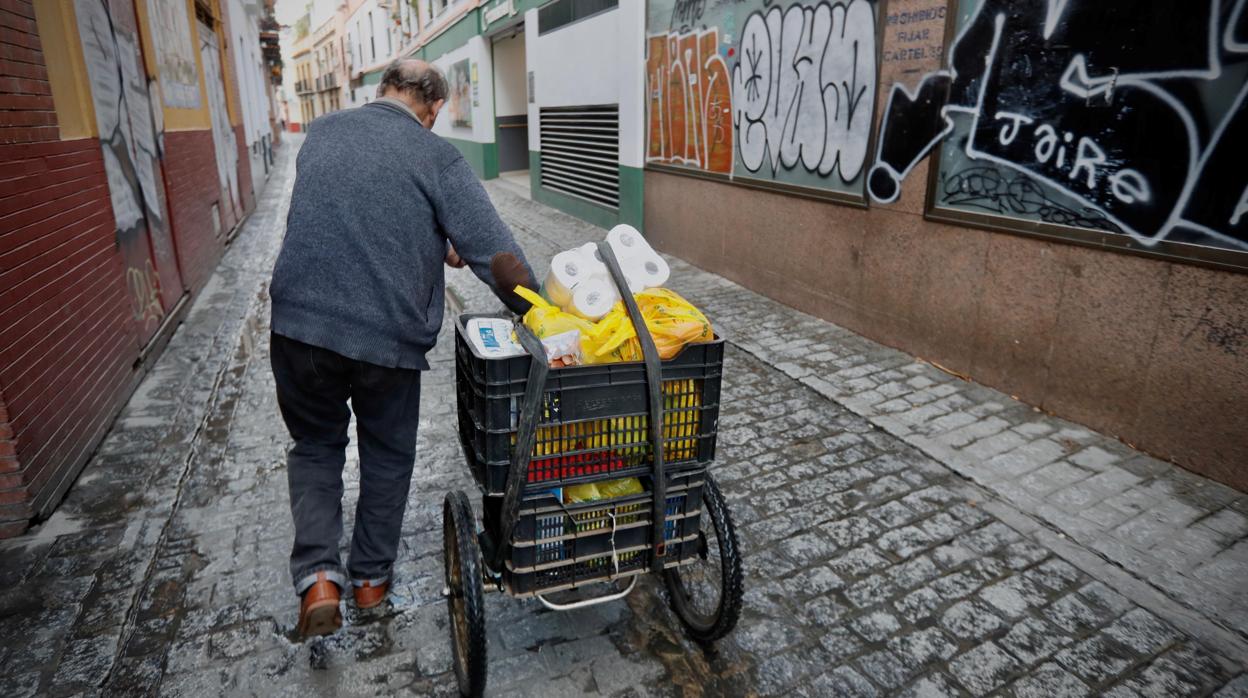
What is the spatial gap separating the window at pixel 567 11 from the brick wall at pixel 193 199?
5.60 metres

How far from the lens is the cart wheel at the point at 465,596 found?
220 cm

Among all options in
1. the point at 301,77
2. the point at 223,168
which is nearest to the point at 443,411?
the point at 223,168

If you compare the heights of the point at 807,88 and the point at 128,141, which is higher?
the point at 807,88

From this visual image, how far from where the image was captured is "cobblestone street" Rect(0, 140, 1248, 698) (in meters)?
A: 2.57

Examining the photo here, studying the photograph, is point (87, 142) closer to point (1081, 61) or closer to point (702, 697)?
point (702, 697)

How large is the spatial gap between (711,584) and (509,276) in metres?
1.57

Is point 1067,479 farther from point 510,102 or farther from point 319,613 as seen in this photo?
point 510,102

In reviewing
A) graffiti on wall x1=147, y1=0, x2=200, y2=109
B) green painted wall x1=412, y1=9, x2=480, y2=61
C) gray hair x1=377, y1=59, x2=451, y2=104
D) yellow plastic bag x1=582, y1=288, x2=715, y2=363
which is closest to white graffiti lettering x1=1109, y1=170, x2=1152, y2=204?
yellow plastic bag x1=582, y1=288, x2=715, y2=363

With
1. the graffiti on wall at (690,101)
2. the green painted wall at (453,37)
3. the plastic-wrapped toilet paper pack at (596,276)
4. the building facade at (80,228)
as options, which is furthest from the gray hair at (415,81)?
the green painted wall at (453,37)

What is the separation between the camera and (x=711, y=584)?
121 inches

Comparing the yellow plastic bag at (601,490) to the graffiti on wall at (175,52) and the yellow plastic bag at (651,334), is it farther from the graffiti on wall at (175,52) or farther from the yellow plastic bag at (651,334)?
the graffiti on wall at (175,52)

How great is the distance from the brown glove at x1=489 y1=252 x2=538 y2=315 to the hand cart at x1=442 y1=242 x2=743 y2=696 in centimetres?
16

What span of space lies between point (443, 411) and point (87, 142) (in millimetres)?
2814

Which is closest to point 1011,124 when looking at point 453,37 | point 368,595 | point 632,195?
point 368,595
